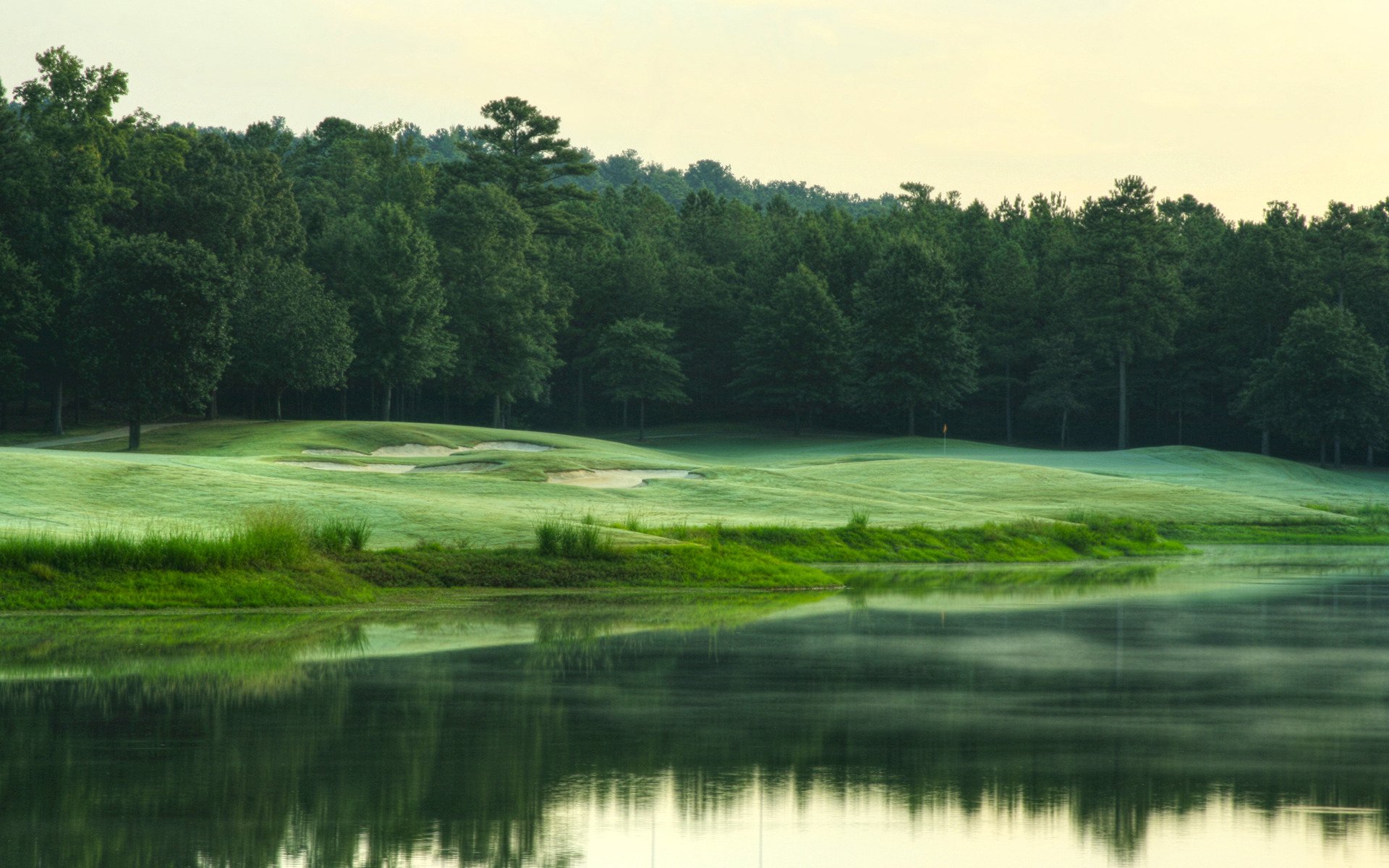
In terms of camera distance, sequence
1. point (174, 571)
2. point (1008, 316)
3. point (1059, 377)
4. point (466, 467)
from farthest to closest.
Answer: point (1008, 316) → point (1059, 377) → point (466, 467) → point (174, 571)

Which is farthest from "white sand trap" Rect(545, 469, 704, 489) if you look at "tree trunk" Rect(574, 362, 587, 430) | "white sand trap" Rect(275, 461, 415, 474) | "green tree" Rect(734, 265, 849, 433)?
"tree trunk" Rect(574, 362, 587, 430)

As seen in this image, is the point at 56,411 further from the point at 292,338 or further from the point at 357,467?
the point at 357,467

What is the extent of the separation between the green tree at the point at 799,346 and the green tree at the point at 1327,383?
2868cm

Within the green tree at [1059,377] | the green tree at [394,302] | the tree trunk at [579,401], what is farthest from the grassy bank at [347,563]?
the tree trunk at [579,401]

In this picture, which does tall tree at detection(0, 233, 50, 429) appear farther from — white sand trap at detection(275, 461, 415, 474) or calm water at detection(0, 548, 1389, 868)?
calm water at detection(0, 548, 1389, 868)

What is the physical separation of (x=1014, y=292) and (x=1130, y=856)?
104 metres

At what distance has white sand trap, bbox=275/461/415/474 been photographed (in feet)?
151

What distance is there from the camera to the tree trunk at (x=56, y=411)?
74625 millimetres

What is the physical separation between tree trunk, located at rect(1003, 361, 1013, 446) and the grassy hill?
65.8 ft

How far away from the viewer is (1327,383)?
92.0 m

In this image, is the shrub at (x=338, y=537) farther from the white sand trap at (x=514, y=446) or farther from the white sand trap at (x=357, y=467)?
the white sand trap at (x=514, y=446)

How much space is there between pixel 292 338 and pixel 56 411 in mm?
12414

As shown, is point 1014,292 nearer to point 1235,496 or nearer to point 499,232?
point 499,232

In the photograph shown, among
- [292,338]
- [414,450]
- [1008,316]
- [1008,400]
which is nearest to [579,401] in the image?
[1008,400]
